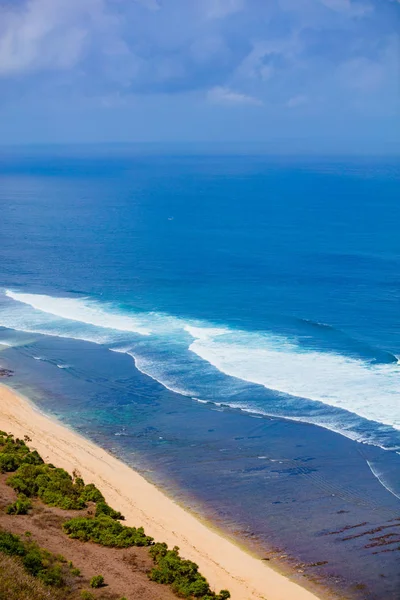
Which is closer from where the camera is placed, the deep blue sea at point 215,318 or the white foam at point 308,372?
the deep blue sea at point 215,318

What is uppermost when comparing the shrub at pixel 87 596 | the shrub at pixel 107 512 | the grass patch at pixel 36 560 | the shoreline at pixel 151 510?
the grass patch at pixel 36 560

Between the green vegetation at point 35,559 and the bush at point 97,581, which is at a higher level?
the green vegetation at point 35,559

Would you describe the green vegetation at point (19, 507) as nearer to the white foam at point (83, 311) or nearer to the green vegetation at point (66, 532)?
the green vegetation at point (66, 532)

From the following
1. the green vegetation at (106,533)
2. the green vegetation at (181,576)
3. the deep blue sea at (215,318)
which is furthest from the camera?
the deep blue sea at (215,318)

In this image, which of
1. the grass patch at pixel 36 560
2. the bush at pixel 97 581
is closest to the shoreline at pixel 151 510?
the bush at pixel 97 581

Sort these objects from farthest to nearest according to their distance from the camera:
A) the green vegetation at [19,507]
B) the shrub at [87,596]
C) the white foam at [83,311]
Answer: the white foam at [83,311] < the green vegetation at [19,507] < the shrub at [87,596]

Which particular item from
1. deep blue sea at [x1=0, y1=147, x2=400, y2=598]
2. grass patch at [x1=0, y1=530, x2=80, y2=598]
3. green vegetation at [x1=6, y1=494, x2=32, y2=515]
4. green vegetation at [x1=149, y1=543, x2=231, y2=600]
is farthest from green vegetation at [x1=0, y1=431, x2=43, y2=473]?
green vegetation at [x1=149, y1=543, x2=231, y2=600]

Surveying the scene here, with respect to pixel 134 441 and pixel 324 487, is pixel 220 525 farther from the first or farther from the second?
pixel 134 441

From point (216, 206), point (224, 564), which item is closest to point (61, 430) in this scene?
point (224, 564)
